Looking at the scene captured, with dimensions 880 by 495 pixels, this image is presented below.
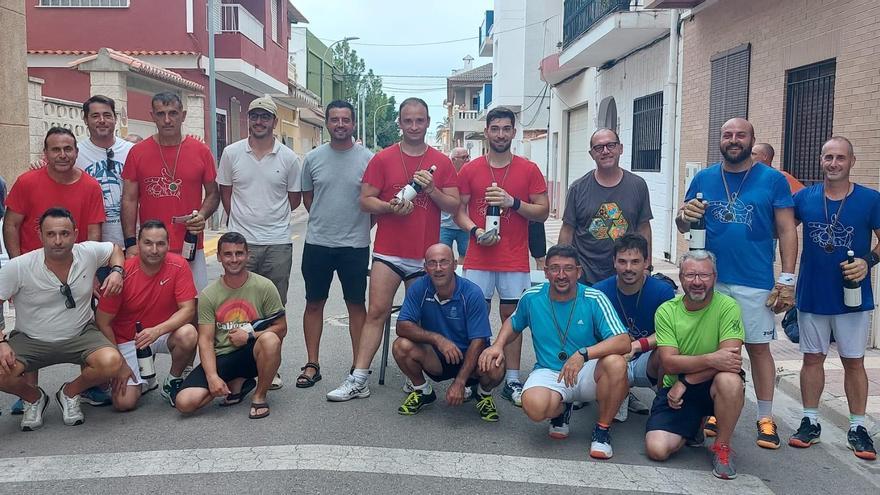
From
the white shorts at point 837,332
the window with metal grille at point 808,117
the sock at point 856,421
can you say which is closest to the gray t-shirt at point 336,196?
the white shorts at point 837,332

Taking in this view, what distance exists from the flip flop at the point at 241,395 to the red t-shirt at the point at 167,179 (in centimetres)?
110

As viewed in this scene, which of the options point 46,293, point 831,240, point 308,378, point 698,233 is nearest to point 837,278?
point 831,240

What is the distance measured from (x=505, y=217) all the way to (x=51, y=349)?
10.0 ft

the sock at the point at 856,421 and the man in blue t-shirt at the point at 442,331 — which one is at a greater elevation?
the man in blue t-shirt at the point at 442,331

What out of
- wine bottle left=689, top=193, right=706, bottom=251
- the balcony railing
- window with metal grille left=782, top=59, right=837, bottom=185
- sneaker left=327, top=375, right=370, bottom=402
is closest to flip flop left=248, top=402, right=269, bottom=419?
sneaker left=327, top=375, right=370, bottom=402

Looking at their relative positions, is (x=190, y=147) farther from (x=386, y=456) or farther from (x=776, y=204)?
(x=776, y=204)

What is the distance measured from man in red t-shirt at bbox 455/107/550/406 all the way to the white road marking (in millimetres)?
1268

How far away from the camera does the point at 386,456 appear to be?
184 inches

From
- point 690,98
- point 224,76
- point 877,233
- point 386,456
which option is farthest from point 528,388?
point 224,76

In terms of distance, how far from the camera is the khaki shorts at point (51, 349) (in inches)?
205

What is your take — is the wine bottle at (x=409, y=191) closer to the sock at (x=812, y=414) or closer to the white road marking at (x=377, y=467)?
the white road marking at (x=377, y=467)

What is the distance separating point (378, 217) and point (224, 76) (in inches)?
700

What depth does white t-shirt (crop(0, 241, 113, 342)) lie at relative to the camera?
512cm

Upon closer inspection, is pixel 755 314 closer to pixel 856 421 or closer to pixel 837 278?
pixel 837 278
